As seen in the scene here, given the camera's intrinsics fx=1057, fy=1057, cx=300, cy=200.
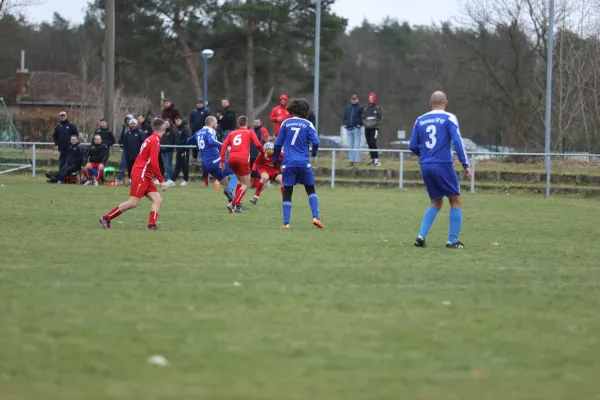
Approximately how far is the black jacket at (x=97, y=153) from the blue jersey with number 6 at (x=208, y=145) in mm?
8184

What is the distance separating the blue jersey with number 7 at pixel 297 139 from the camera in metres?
15.5

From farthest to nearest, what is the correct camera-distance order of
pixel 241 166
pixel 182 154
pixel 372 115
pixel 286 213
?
pixel 372 115, pixel 182 154, pixel 241 166, pixel 286 213

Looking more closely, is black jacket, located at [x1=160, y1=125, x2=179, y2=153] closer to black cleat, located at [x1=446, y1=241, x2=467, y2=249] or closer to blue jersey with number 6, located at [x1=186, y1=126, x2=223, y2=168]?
blue jersey with number 6, located at [x1=186, y1=126, x2=223, y2=168]

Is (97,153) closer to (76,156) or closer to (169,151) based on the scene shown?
Result: (76,156)

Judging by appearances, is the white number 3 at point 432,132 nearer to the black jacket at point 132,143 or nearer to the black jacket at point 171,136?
the black jacket at point 132,143

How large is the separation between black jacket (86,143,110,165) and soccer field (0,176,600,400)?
16.3m

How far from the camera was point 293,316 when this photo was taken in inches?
281

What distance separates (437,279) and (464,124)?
5482 centimetres

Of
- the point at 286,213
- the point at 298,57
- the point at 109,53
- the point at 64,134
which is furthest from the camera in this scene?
the point at 298,57

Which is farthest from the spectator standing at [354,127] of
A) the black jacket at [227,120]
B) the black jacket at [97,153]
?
the black jacket at [97,153]

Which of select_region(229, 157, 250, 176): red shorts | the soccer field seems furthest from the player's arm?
select_region(229, 157, 250, 176): red shorts

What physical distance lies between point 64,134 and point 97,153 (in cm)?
168

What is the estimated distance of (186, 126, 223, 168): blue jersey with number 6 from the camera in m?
22.4

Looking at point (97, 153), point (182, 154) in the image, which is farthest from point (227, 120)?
point (97, 153)
